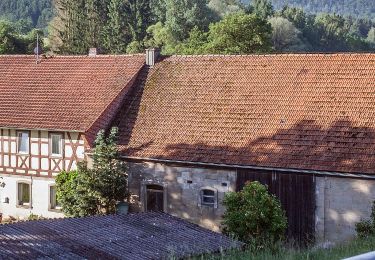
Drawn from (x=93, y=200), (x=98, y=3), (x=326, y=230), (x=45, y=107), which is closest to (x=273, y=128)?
(x=326, y=230)

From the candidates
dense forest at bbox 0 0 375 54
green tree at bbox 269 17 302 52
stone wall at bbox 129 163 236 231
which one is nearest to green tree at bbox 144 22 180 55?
dense forest at bbox 0 0 375 54

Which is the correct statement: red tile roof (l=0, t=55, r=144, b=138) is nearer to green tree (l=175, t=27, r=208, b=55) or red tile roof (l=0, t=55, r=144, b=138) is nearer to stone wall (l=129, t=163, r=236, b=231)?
stone wall (l=129, t=163, r=236, b=231)

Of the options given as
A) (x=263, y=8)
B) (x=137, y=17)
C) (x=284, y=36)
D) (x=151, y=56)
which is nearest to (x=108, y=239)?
(x=151, y=56)

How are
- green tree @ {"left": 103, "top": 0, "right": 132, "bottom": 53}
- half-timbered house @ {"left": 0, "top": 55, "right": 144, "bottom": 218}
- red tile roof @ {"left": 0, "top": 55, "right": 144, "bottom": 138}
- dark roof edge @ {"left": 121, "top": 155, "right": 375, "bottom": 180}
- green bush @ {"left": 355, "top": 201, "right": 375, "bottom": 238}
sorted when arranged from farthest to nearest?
green tree @ {"left": 103, "top": 0, "right": 132, "bottom": 53} → red tile roof @ {"left": 0, "top": 55, "right": 144, "bottom": 138} → half-timbered house @ {"left": 0, "top": 55, "right": 144, "bottom": 218} → dark roof edge @ {"left": 121, "top": 155, "right": 375, "bottom": 180} → green bush @ {"left": 355, "top": 201, "right": 375, "bottom": 238}

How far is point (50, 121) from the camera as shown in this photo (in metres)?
26.6

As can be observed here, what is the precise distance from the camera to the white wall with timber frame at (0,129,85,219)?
2653 centimetres

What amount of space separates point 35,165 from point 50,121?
1986mm

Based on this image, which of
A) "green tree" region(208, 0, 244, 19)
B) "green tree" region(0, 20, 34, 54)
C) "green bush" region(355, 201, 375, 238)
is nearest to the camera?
"green bush" region(355, 201, 375, 238)

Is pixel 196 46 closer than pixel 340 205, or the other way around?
pixel 340 205

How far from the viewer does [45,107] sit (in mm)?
27516

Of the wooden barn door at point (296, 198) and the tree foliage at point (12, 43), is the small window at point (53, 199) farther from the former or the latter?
the tree foliage at point (12, 43)

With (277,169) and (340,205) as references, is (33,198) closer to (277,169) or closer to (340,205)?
(277,169)

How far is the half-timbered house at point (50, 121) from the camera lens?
86.6ft

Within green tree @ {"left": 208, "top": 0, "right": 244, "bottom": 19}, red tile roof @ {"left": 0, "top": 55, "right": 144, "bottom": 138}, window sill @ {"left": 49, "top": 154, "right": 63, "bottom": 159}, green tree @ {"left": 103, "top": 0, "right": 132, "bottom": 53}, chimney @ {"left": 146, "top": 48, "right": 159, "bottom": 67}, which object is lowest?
window sill @ {"left": 49, "top": 154, "right": 63, "bottom": 159}
